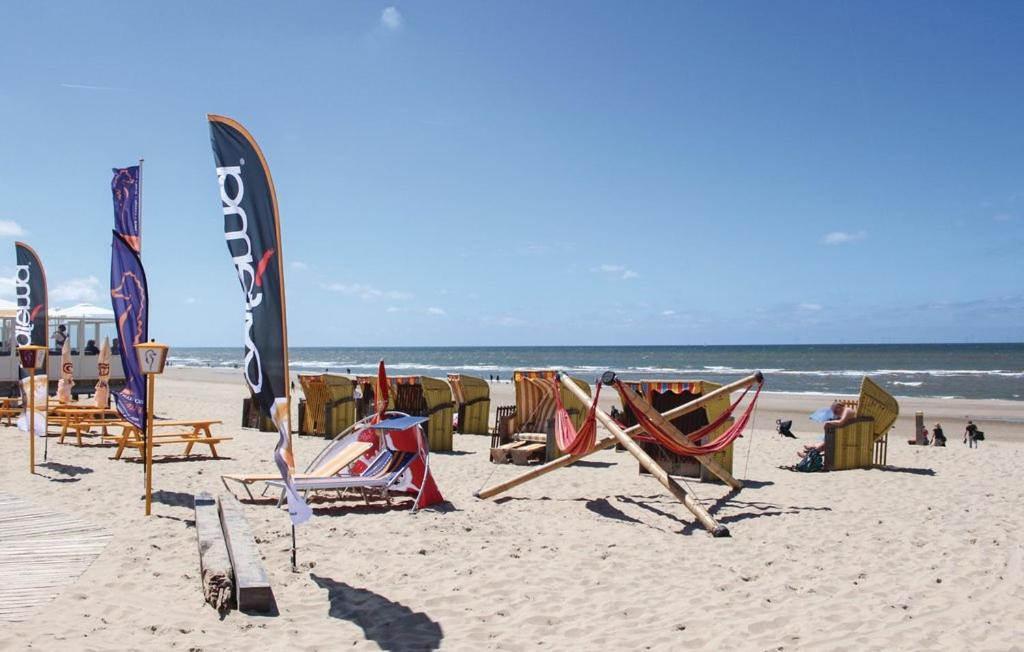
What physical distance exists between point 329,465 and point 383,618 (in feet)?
12.2

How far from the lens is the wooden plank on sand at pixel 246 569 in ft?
14.7

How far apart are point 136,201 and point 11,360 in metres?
11.3

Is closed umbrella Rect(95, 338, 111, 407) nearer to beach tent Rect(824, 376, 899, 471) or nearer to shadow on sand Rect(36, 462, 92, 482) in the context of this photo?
shadow on sand Rect(36, 462, 92, 482)

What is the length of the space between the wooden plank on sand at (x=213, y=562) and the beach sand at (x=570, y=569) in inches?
3.9

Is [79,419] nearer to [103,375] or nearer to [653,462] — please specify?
[103,375]

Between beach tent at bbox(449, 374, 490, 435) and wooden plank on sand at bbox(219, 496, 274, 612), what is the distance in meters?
9.25

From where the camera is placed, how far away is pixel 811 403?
27.8 meters

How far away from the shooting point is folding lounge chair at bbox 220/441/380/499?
7684 millimetres

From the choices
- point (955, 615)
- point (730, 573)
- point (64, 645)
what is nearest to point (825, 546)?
point (730, 573)

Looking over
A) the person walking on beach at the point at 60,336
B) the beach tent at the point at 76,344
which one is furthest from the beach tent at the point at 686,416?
the person walking on beach at the point at 60,336

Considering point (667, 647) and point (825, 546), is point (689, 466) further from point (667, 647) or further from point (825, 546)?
point (667, 647)

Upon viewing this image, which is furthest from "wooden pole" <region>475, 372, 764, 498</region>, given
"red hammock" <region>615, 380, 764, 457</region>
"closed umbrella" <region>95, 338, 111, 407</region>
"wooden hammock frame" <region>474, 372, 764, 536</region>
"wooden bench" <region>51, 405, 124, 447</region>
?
"closed umbrella" <region>95, 338, 111, 407</region>

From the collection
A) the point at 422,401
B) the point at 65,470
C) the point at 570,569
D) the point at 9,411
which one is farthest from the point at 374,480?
the point at 9,411

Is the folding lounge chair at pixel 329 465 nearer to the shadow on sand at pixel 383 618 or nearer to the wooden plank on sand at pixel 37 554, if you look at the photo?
the wooden plank on sand at pixel 37 554
